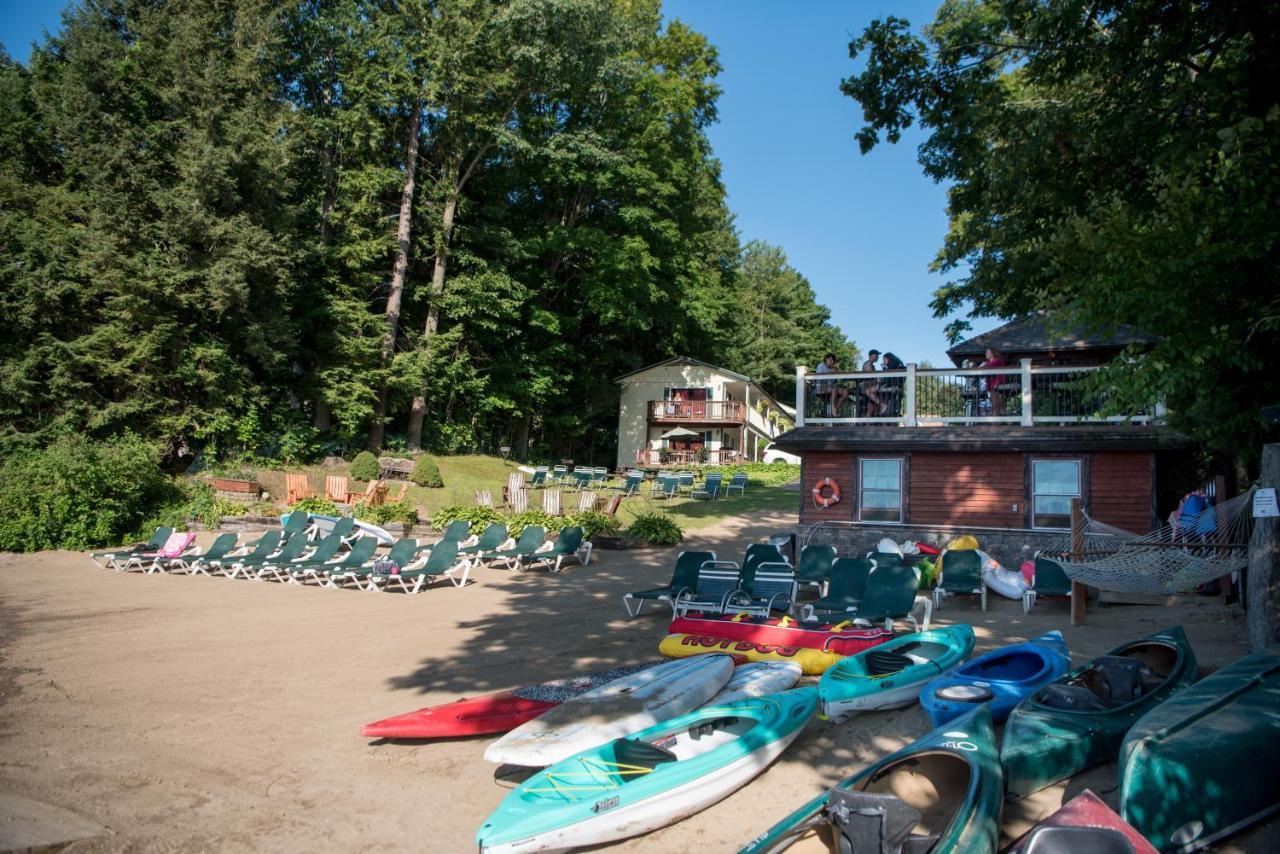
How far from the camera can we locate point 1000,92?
13281 millimetres

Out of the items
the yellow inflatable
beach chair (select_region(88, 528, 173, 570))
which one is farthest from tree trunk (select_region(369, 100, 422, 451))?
the yellow inflatable

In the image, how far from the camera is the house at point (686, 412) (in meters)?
40.8

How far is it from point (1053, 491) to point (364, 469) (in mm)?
20058

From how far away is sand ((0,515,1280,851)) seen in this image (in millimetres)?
5133

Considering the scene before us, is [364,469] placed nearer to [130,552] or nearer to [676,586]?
[130,552]

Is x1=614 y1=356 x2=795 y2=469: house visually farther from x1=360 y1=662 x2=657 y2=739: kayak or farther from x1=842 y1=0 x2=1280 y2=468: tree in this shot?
x1=360 y1=662 x2=657 y2=739: kayak

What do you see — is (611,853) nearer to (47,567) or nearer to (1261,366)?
(1261,366)

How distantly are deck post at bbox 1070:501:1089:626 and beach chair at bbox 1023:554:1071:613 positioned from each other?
3.02 feet

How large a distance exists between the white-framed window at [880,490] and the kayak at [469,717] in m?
10.2

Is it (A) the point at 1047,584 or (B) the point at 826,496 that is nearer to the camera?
(A) the point at 1047,584

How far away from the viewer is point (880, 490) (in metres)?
15.7

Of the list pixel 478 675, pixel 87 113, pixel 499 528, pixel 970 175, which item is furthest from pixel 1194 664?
pixel 87 113

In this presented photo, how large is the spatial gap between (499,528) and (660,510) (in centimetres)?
865

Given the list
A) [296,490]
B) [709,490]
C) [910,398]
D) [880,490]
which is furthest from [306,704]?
[709,490]
